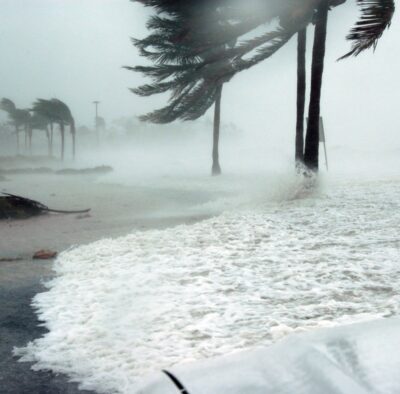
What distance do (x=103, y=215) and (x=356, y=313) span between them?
27.2ft

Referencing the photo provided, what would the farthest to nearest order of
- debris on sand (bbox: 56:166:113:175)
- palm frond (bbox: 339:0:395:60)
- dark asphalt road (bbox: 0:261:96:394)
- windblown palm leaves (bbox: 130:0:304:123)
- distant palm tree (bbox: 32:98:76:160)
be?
distant palm tree (bbox: 32:98:76:160)
debris on sand (bbox: 56:166:113:175)
windblown palm leaves (bbox: 130:0:304:123)
palm frond (bbox: 339:0:395:60)
dark asphalt road (bbox: 0:261:96:394)

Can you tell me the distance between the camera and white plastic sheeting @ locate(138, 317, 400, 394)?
4.03 feet

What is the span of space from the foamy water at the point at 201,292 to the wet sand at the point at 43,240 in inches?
5.5

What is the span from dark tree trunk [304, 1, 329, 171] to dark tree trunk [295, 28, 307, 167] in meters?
2.07

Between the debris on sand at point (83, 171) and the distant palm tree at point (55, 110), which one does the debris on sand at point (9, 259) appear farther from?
the distant palm tree at point (55, 110)

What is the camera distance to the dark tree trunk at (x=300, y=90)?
1464 centimetres

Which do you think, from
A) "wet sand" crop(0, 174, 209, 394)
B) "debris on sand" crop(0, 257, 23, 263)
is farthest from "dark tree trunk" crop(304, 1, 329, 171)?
"debris on sand" crop(0, 257, 23, 263)

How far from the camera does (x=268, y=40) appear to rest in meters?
12.8

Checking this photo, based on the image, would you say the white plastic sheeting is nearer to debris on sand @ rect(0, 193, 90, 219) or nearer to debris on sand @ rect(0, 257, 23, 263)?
debris on sand @ rect(0, 257, 23, 263)

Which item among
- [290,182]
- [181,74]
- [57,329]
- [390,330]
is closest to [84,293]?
[57,329]

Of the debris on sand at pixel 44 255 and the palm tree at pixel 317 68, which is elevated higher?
the palm tree at pixel 317 68

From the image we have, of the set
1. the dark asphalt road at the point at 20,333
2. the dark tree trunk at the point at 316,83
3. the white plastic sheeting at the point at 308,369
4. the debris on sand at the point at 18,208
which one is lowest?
the debris on sand at the point at 18,208

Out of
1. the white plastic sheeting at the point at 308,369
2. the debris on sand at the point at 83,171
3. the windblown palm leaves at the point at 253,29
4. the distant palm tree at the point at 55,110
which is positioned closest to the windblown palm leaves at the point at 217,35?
the windblown palm leaves at the point at 253,29

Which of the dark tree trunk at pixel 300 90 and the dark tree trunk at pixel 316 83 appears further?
the dark tree trunk at pixel 300 90
